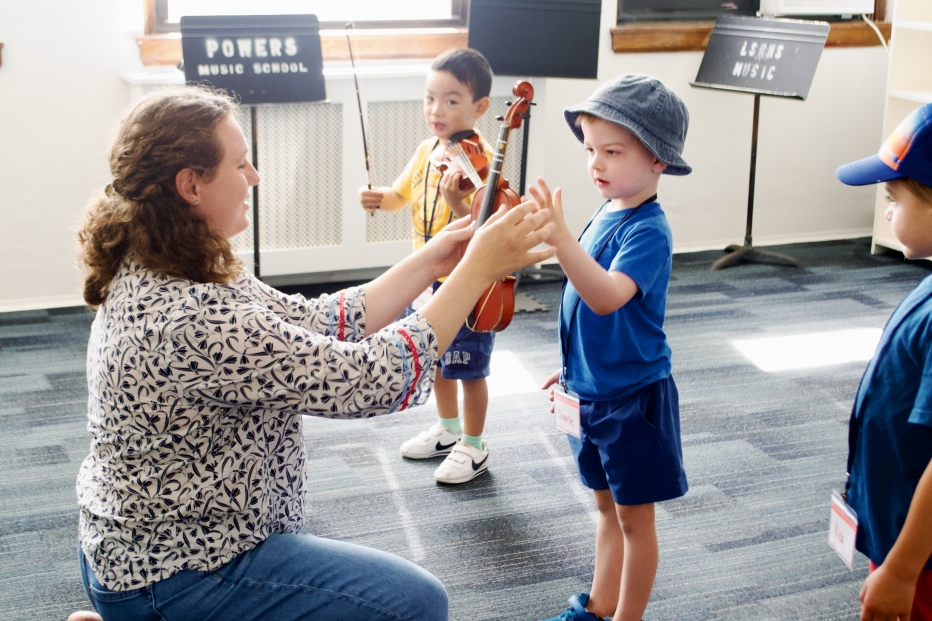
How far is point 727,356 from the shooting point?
352 centimetres

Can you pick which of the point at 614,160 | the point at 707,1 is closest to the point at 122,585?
the point at 614,160

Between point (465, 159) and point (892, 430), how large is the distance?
1.30 metres

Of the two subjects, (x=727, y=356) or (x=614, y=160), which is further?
(x=727, y=356)

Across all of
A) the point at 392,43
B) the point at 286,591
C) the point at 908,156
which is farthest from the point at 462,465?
the point at 392,43

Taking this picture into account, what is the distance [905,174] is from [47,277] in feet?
11.9

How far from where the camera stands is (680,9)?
4734 mm

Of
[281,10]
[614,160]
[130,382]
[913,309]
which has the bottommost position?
[130,382]

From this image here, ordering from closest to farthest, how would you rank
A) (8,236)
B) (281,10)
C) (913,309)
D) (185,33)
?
(913,309), (185,33), (8,236), (281,10)

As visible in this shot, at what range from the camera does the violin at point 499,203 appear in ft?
5.82

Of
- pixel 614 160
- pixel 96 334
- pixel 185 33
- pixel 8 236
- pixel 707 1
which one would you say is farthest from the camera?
pixel 707 1

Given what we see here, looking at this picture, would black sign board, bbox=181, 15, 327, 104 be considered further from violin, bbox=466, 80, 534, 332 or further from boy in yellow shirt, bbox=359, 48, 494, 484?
violin, bbox=466, 80, 534, 332

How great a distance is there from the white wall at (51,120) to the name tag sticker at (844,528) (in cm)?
320

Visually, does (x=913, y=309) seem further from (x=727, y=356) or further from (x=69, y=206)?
(x=69, y=206)

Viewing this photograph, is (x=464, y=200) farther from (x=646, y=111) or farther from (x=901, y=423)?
(x=901, y=423)
